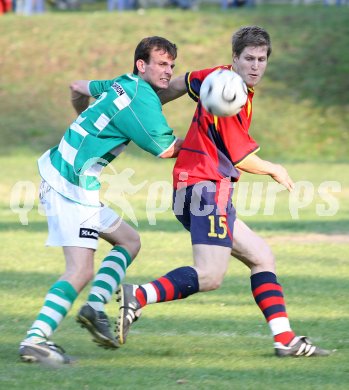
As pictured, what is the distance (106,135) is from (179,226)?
710 centimetres

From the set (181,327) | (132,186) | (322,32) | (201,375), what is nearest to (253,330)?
(181,327)

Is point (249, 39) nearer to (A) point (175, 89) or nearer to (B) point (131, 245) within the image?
(A) point (175, 89)

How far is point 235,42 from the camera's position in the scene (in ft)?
21.4

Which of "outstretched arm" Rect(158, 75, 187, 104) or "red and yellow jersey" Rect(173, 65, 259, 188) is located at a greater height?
"outstretched arm" Rect(158, 75, 187, 104)

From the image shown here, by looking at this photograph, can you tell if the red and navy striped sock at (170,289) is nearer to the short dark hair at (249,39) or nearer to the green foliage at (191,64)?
the short dark hair at (249,39)

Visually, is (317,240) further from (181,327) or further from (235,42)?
(235,42)

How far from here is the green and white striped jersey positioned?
20.6 ft

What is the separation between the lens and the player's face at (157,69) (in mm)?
6402

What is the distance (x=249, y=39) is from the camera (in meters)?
6.43

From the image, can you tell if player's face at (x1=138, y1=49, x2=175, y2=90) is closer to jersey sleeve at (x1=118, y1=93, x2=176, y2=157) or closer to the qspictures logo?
jersey sleeve at (x1=118, y1=93, x2=176, y2=157)

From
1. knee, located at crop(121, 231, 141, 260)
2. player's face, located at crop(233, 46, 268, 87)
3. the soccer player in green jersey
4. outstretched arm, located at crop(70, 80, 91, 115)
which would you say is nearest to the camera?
the soccer player in green jersey

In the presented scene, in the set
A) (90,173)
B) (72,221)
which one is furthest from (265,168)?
(72,221)

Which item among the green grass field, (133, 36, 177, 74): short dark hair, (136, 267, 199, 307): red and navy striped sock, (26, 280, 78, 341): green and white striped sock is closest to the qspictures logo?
(26, 280, 78, 341): green and white striped sock

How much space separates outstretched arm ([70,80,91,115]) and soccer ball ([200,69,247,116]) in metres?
0.89
